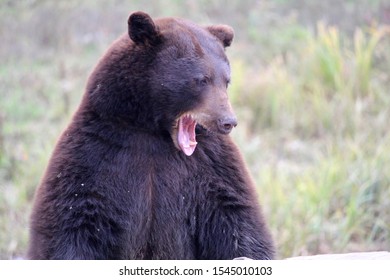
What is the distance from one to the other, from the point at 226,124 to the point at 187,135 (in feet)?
1.04

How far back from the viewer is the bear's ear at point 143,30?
4.98 m

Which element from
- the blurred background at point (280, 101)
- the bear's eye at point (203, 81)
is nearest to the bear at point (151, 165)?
the bear's eye at point (203, 81)

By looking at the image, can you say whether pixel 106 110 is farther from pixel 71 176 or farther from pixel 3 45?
pixel 3 45

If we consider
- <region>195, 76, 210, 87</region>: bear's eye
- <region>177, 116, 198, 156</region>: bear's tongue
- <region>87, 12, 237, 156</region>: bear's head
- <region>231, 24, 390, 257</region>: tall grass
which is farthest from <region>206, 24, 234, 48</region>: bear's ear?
<region>231, 24, 390, 257</region>: tall grass

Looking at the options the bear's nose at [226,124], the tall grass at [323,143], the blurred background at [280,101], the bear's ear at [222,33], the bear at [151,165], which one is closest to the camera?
the bear's nose at [226,124]

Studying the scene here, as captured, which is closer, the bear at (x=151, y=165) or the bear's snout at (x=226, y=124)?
the bear's snout at (x=226, y=124)

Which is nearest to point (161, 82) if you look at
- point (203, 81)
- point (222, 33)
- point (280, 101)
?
point (203, 81)

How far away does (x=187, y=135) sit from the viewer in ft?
16.6

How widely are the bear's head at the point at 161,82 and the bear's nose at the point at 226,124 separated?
0.09m

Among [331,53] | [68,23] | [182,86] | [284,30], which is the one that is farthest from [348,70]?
[182,86]

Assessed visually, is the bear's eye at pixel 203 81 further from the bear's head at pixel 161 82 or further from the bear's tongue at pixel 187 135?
the bear's tongue at pixel 187 135

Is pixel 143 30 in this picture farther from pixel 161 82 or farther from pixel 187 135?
pixel 187 135

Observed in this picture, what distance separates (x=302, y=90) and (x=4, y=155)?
12.8 feet

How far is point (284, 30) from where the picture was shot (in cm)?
1434
